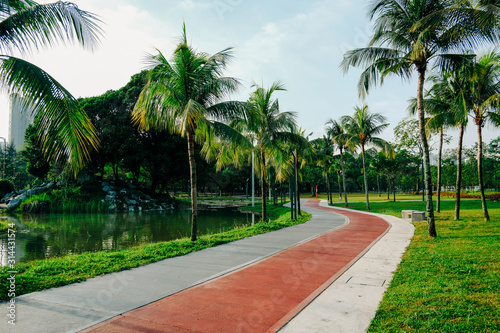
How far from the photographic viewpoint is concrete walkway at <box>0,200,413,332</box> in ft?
14.8

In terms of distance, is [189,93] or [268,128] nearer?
[189,93]

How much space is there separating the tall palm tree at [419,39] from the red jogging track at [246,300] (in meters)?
6.77

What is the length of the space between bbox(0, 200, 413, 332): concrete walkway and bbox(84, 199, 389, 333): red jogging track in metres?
0.01

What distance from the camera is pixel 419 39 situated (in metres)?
11.2

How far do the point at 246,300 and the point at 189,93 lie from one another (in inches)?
333

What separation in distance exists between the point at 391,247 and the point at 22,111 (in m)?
10.6

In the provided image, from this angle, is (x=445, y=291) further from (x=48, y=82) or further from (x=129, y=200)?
(x=129, y=200)

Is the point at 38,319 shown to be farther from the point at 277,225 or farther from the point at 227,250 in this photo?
the point at 277,225

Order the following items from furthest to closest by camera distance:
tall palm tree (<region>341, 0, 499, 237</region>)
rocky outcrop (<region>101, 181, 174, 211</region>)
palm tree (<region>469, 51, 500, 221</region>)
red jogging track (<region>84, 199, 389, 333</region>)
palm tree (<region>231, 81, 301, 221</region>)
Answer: rocky outcrop (<region>101, 181, 174, 211</region>)
palm tree (<region>231, 81, 301, 221</region>)
palm tree (<region>469, 51, 500, 221</region>)
tall palm tree (<region>341, 0, 499, 237</region>)
red jogging track (<region>84, 199, 389, 333</region>)

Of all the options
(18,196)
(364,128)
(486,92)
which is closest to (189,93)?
(486,92)

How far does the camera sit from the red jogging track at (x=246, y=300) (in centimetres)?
450

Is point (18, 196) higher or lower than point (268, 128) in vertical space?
lower

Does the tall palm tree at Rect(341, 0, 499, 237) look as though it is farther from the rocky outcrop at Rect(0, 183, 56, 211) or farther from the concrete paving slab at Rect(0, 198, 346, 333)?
the rocky outcrop at Rect(0, 183, 56, 211)

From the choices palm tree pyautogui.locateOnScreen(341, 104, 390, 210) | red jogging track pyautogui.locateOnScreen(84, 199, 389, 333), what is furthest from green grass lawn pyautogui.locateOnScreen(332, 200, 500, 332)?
palm tree pyautogui.locateOnScreen(341, 104, 390, 210)
